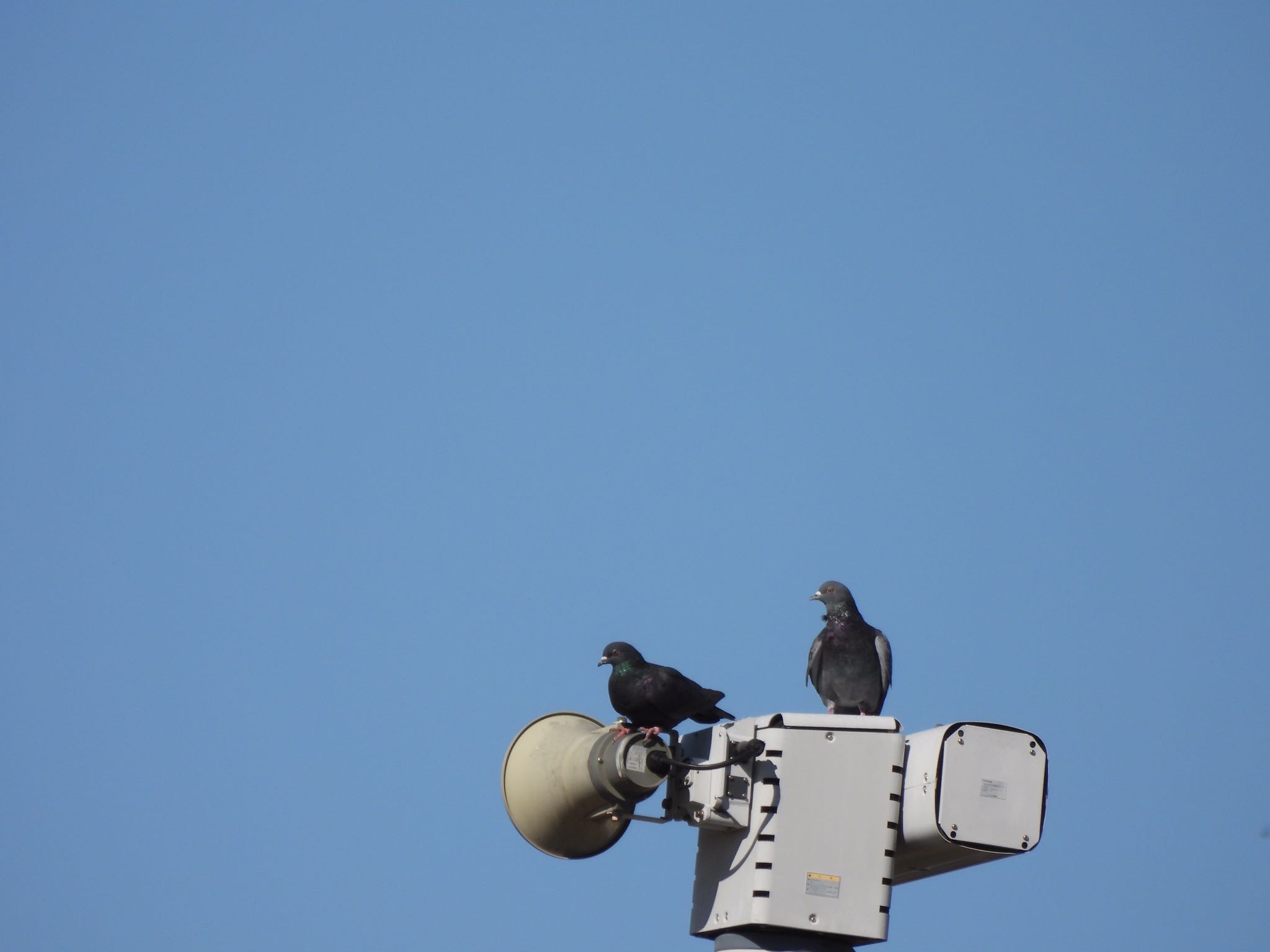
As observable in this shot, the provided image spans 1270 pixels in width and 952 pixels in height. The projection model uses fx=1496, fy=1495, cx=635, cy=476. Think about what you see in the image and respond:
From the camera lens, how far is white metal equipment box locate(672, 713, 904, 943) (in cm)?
618

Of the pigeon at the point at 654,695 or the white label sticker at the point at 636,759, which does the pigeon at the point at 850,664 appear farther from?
the white label sticker at the point at 636,759

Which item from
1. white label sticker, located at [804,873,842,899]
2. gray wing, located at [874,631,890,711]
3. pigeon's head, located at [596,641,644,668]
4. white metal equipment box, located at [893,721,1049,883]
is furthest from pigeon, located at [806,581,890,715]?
white label sticker, located at [804,873,842,899]

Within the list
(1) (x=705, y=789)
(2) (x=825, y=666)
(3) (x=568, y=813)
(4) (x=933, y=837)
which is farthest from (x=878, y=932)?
(2) (x=825, y=666)

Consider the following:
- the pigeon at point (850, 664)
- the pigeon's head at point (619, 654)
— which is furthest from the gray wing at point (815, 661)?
the pigeon's head at point (619, 654)

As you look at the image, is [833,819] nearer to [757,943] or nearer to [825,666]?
[757,943]

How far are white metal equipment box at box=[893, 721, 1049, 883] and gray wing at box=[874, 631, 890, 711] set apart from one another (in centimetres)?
516

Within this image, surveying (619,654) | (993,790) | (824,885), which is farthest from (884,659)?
(824,885)

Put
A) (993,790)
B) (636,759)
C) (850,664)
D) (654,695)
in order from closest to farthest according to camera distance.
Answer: (636,759), (993,790), (654,695), (850,664)

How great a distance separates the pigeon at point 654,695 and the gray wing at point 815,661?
305cm

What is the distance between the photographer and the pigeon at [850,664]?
11656 mm

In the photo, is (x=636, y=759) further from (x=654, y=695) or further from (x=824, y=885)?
(x=654, y=695)

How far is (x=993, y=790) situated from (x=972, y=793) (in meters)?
0.12

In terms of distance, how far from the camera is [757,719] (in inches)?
257

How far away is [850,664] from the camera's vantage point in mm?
11820
